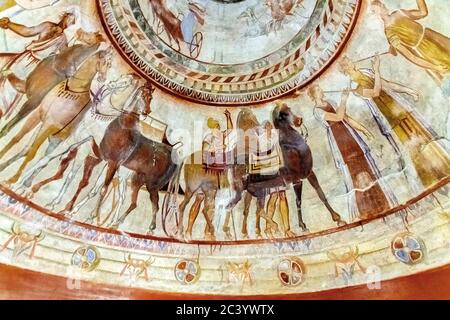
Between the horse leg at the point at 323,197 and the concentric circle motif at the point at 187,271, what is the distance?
7.73 ft

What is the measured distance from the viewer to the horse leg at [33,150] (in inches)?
372

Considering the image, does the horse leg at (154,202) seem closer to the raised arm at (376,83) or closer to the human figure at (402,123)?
the human figure at (402,123)

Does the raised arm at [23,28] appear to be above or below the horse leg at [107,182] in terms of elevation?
above

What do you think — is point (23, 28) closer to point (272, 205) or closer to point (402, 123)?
point (272, 205)

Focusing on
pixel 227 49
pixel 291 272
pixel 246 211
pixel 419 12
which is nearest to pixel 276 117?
pixel 227 49

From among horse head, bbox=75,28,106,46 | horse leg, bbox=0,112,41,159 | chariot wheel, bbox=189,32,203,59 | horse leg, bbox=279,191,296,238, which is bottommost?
horse leg, bbox=279,191,296,238

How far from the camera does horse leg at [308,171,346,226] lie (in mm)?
10059

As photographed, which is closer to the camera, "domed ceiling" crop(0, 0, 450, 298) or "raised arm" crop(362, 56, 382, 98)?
"domed ceiling" crop(0, 0, 450, 298)

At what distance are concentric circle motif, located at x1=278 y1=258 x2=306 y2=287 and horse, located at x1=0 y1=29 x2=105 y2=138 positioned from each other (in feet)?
15.2

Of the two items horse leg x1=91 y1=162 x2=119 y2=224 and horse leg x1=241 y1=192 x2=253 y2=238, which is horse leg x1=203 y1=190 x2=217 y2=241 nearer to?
horse leg x1=241 y1=192 x2=253 y2=238

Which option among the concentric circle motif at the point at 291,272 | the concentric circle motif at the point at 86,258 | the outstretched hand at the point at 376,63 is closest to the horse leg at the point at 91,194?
the concentric circle motif at the point at 86,258

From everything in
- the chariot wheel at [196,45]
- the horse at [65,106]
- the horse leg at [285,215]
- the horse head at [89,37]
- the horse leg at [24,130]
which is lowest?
the horse leg at [285,215]

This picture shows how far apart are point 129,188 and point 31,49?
2729mm

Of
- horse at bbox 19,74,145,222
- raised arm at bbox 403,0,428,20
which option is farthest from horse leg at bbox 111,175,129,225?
raised arm at bbox 403,0,428,20
